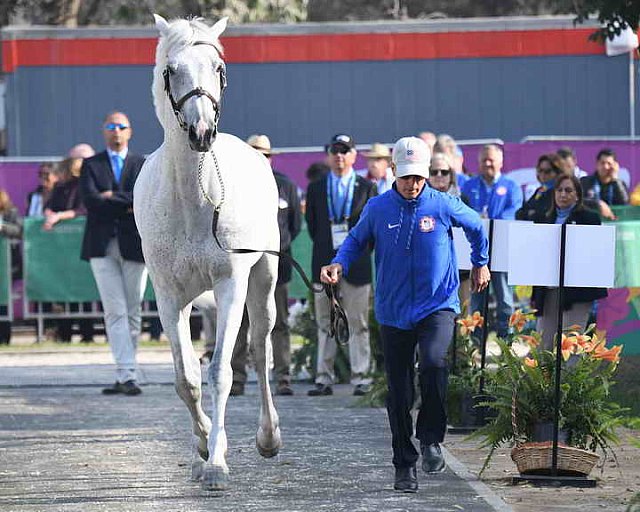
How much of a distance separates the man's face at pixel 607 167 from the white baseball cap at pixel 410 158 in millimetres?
8070

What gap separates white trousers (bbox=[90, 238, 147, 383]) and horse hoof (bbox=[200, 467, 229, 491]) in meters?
5.70

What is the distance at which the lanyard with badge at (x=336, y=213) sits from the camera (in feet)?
48.8

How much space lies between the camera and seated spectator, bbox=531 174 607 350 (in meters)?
12.9

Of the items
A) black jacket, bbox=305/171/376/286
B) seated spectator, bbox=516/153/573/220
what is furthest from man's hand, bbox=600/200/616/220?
black jacket, bbox=305/171/376/286

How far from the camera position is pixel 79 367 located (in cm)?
1758

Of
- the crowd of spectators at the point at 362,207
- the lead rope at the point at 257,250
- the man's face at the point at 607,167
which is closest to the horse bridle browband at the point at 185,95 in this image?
the lead rope at the point at 257,250

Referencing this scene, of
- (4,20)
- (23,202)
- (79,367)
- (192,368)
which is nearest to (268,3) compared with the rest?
(4,20)

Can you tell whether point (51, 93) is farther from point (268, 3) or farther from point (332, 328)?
point (332, 328)

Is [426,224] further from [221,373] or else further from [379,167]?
[379,167]

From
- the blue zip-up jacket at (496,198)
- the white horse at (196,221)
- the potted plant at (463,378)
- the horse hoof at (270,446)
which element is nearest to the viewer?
the white horse at (196,221)

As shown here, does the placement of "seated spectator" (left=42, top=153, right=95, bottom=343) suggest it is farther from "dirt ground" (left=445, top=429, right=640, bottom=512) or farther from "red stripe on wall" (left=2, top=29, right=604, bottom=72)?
"dirt ground" (left=445, top=429, right=640, bottom=512)

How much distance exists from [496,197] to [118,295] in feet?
12.4

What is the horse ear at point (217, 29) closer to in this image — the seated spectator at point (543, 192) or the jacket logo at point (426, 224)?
the jacket logo at point (426, 224)

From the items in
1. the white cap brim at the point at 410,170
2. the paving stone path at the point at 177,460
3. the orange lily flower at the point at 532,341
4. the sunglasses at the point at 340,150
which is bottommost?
the paving stone path at the point at 177,460
